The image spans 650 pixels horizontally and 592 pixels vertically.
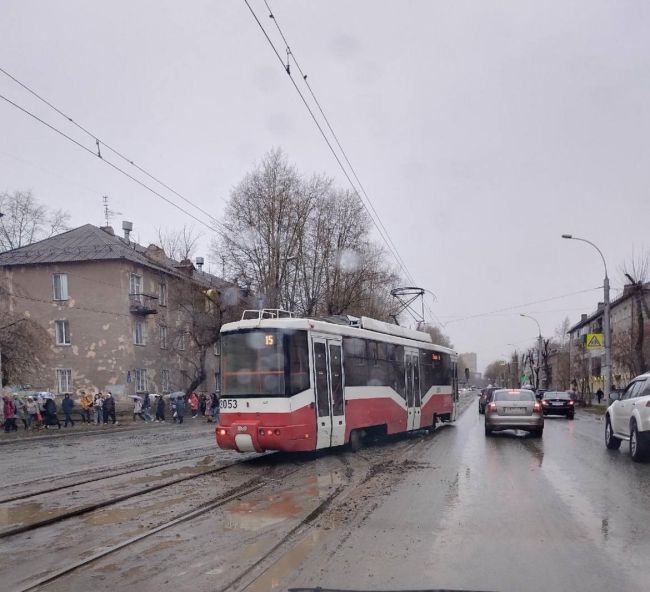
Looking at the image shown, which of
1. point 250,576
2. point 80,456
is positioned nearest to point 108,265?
point 80,456

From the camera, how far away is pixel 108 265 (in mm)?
39906

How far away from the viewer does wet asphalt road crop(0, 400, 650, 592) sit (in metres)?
5.43

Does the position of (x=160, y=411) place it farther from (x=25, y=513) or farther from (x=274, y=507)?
(x=274, y=507)

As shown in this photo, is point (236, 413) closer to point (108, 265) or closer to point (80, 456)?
point (80, 456)

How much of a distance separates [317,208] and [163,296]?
43.2ft

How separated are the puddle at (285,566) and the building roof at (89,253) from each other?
33.0m

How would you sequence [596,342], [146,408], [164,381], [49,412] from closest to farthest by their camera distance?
1. [49,412]
2. [146,408]
3. [596,342]
4. [164,381]

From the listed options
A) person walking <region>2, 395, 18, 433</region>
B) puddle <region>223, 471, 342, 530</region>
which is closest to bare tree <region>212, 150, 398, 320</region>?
person walking <region>2, 395, 18, 433</region>

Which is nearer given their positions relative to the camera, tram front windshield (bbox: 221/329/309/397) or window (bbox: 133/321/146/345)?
tram front windshield (bbox: 221/329/309/397)

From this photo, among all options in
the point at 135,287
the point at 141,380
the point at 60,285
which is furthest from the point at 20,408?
the point at 135,287

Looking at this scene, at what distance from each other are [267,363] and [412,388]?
752 centimetres

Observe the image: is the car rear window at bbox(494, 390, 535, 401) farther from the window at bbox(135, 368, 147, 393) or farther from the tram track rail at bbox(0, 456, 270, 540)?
the window at bbox(135, 368, 147, 393)

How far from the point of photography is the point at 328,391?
13633mm

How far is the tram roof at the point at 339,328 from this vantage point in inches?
511
